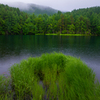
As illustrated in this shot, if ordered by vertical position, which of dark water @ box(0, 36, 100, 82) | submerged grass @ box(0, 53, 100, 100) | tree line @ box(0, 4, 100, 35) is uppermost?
tree line @ box(0, 4, 100, 35)

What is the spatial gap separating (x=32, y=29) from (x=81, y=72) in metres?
95.2

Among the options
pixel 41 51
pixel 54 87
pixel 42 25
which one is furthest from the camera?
pixel 42 25

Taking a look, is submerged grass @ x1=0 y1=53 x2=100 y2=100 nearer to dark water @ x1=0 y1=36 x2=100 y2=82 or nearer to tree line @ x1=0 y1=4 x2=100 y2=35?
dark water @ x1=0 y1=36 x2=100 y2=82

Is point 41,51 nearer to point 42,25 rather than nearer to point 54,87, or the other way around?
point 54,87

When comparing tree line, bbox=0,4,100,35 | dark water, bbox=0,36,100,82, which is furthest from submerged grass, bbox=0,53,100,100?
tree line, bbox=0,4,100,35

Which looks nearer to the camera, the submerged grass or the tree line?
the submerged grass

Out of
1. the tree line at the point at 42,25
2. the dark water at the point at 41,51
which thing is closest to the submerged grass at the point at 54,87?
the dark water at the point at 41,51

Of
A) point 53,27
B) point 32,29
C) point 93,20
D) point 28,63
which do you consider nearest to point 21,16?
point 32,29

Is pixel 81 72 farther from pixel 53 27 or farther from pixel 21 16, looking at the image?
pixel 21 16

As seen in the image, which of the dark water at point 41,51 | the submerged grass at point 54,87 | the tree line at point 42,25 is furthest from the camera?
the tree line at point 42,25

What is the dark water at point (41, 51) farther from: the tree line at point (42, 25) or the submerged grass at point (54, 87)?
the tree line at point (42, 25)

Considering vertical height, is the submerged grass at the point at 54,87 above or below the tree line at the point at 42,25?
below

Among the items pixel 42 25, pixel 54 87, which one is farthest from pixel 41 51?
pixel 42 25

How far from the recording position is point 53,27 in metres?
102
